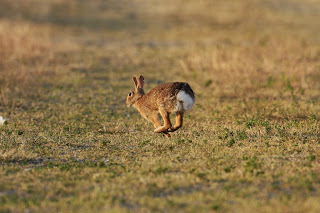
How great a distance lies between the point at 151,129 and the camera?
9.77 metres

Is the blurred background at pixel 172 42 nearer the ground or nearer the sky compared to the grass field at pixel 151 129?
nearer the sky

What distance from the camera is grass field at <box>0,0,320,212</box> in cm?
570

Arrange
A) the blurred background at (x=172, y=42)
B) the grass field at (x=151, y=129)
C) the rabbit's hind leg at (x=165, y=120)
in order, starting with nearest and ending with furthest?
1. the grass field at (x=151, y=129)
2. the rabbit's hind leg at (x=165, y=120)
3. the blurred background at (x=172, y=42)

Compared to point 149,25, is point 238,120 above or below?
below

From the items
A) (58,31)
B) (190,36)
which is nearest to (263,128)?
(190,36)

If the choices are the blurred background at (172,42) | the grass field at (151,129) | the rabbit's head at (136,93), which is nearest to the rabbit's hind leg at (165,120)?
the grass field at (151,129)

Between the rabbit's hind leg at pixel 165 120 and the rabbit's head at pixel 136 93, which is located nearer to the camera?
the rabbit's hind leg at pixel 165 120

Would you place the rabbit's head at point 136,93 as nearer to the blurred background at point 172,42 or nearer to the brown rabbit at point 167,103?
the brown rabbit at point 167,103

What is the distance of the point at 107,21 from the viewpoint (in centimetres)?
3081

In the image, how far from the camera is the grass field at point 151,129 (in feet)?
18.7

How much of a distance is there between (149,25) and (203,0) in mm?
5900

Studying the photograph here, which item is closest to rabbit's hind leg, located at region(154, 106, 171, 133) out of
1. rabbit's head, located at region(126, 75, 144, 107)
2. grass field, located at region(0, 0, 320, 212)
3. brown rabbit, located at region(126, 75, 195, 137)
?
brown rabbit, located at region(126, 75, 195, 137)

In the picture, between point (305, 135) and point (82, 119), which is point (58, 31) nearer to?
point (82, 119)

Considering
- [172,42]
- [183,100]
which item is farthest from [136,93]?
[172,42]
